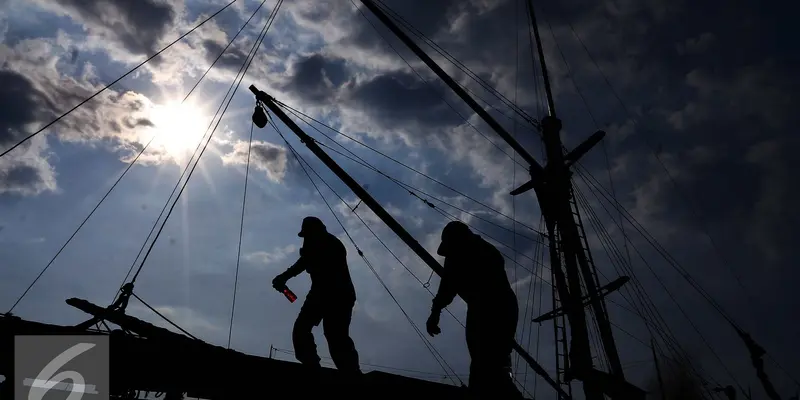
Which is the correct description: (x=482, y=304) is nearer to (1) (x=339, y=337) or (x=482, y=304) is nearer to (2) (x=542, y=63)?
(1) (x=339, y=337)

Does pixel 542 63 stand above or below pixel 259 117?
above

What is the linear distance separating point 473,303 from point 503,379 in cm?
92

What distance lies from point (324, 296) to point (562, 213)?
16.5 meters

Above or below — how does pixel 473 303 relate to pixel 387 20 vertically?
below

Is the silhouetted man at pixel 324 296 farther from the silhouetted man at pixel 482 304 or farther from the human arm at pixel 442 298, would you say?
the silhouetted man at pixel 482 304

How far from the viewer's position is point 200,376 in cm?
534

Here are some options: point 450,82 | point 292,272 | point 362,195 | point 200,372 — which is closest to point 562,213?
point 450,82

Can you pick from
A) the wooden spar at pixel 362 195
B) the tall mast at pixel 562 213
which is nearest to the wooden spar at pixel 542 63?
the tall mast at pixel 562 213

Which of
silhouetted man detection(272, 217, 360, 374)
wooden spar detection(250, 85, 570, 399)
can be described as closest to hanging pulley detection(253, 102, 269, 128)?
wooden spar detection(250, 85, 570, 399)

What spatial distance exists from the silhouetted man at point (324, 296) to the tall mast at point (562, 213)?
1187 cm

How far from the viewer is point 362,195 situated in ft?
58.0

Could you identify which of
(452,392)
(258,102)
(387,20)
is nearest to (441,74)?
(387,20)

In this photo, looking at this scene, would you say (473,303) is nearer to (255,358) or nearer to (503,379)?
(503,379)

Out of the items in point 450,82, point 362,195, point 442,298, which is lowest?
point 442,298
